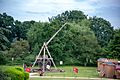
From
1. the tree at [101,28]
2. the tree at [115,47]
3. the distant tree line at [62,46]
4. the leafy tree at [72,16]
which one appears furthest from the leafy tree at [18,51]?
the leafy tree at [72,16]

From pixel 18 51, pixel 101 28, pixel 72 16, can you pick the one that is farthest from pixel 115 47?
pixel 72 16

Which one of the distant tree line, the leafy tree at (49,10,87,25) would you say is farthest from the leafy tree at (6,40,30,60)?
the leafy tree at (49,10,87,25)

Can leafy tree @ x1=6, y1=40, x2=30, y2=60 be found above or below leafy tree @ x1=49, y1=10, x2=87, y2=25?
below

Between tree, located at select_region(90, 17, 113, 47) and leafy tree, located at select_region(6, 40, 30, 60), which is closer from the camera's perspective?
leafy tree, located at select_region(6, 40, 30, 60)

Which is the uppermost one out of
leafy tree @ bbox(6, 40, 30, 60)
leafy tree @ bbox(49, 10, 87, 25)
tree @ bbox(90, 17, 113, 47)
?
leafy tree @ bbox(49, 10, 87, 25)

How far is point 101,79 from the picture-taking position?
76.8 feet

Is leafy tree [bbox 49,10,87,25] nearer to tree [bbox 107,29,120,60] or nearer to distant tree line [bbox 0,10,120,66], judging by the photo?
distant tree line [bbox 0,10,120,66]

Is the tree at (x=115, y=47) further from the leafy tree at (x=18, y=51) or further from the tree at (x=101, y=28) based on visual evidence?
the tree at (x=101, y=28)

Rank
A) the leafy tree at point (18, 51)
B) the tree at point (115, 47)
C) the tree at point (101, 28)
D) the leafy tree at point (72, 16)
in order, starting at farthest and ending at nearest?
the leafy tree at point (72, 16) → the tree at point (101, 28) → the leafy tree at point (18, 51) → the tree at point (115, 47)

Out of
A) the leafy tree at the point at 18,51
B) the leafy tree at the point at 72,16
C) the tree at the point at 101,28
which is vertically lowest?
Answer: the leafy tree at the point at 18,51

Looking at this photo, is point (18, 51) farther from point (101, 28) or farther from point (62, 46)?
point (101, 28)

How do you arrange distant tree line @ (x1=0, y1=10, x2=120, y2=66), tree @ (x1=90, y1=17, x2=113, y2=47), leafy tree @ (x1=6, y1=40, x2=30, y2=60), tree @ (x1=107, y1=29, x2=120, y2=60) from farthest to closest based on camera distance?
tree @ (x1=90, y1=17, x2=113, y2=47), leafy tree @ (x1=6, y1=40, x2=30, y2=60), distant tree line @ (x1=0, y1=10, x2=120, y2=66), tree @ (x1=107, y1=29, x2=120, y2=60)

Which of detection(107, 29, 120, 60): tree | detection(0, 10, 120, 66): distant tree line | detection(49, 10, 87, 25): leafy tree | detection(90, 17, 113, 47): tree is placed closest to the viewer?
detection(107, 29, 120, 60): tree

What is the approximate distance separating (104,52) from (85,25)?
316 inches
